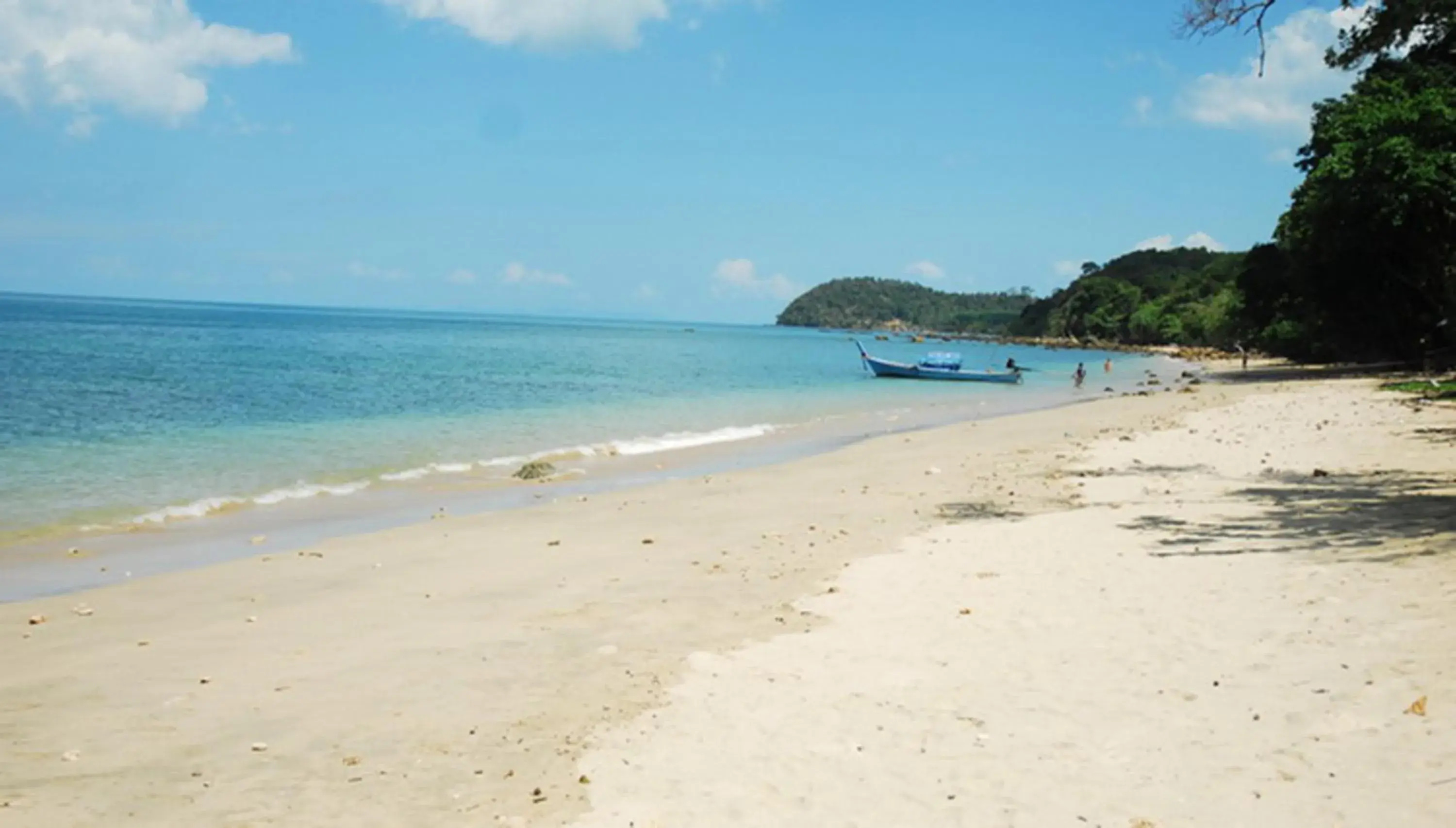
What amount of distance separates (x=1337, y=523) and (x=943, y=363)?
5376cm

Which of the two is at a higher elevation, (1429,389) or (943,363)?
(1429,389)

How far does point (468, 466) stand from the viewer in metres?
21.4

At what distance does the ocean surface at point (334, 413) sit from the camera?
1798 cm

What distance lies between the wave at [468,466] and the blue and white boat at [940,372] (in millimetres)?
30876

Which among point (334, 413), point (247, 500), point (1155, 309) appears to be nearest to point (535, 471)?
point (247, 500)

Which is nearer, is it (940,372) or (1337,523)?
(1337,523)

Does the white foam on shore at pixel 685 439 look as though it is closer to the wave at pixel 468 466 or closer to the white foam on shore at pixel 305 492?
the wave at pixel 468 466

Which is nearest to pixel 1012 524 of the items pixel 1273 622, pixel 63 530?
pixel 1273 622

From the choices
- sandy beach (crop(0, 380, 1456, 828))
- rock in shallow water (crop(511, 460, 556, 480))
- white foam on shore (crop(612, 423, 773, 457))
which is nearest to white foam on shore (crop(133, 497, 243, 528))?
sandy beach (crop(0, 380, 1456, 828))

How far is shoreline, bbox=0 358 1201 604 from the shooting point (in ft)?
40.2

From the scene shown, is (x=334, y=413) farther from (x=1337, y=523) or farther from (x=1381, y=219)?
(x=1381, y=219)

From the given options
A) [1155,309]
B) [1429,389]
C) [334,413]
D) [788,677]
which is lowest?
[334,413]

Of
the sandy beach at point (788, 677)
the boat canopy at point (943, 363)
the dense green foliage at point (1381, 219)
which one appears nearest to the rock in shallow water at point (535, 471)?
the sandy beach at point (788, 677)

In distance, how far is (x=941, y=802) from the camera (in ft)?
16.3
